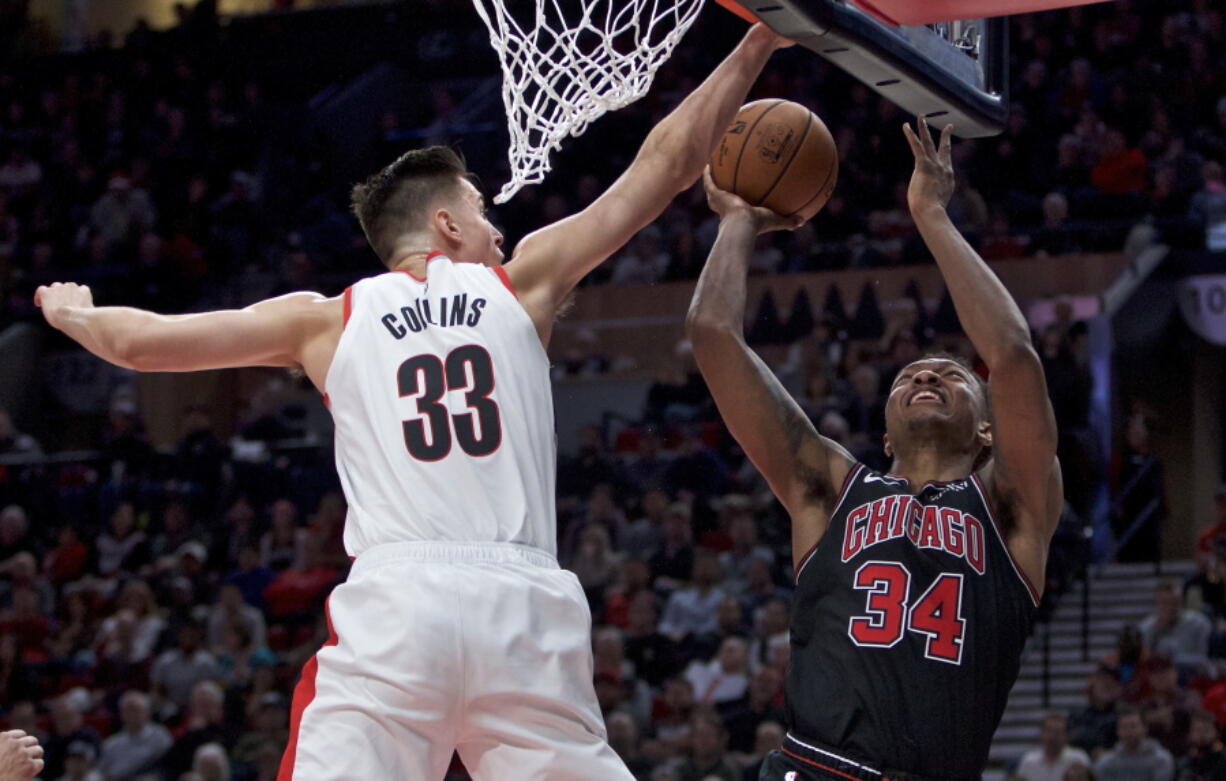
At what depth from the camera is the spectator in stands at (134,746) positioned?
402 inches

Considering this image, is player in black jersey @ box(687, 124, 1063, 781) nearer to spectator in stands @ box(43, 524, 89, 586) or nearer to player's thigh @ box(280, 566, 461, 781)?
player's thigh @ box(280, 566, 461, 781)

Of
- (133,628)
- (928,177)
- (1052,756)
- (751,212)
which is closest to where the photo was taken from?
(928,177)

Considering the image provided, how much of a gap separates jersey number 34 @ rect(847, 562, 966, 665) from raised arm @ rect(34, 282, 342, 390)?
1.34 meters

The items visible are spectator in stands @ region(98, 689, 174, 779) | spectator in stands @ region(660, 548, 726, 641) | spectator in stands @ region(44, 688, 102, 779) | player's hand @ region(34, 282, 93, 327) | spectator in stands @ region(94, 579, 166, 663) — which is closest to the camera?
player's hand @ region(34, 282, 93, 327)

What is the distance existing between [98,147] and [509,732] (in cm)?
1565

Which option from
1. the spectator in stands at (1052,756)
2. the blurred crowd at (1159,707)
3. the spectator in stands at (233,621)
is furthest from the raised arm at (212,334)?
the spectator in stands at (233,621)

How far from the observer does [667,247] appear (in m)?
13.7

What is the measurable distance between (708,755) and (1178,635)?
2.64 m

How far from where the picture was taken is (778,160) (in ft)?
14.0

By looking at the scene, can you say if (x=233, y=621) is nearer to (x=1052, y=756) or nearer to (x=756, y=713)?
(x=756, y=713)

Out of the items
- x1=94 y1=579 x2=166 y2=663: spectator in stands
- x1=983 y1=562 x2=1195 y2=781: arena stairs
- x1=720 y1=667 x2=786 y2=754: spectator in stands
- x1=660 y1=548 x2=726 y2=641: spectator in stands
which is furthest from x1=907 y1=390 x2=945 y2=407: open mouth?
x1=94 y1=579 x2=166 y2=663: spectator in stands

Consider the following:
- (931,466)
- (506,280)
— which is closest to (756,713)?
(931,466)

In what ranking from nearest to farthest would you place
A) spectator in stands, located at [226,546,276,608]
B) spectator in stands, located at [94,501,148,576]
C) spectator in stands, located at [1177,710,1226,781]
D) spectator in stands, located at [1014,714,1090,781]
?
1. spectator in stands, located at [1177,710,1226,781]
2. spectator in stands, located at [1014,714,1090,781]
3. spectator in stands, located at [226,546,276,608]
4. spectator in stands, located at [94,501,148,576]

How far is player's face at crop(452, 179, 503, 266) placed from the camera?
143 inches
